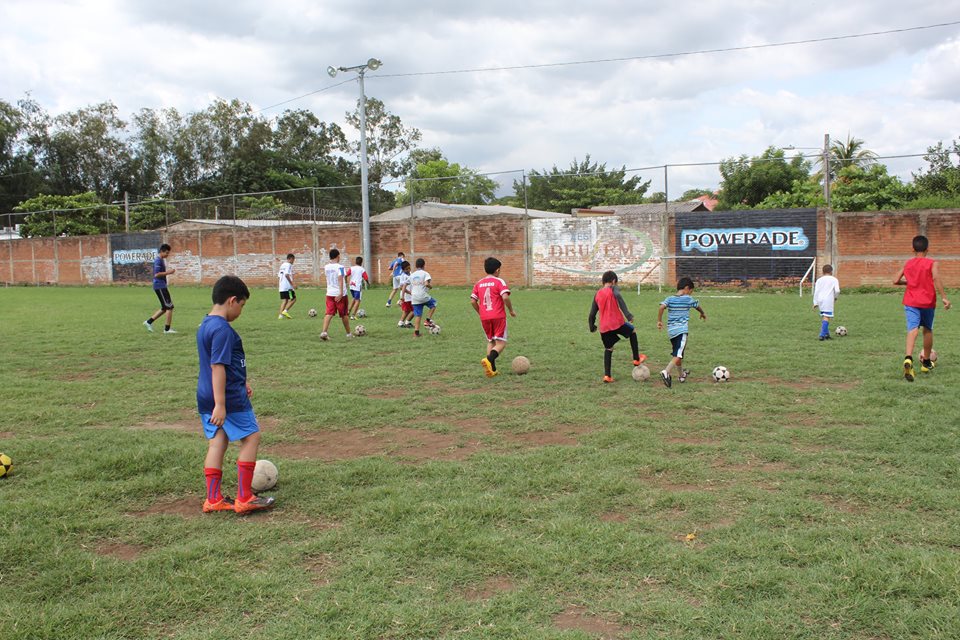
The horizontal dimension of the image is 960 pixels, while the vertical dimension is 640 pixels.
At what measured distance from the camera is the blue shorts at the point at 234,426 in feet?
15.9

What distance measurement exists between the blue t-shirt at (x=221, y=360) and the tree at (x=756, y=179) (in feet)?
123

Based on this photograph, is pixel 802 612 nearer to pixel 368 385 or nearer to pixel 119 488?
pixel 119 488

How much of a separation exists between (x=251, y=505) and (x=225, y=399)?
2.37 ft

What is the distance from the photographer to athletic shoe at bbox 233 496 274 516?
4777mm

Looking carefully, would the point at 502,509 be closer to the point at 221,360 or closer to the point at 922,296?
the point at 221,360

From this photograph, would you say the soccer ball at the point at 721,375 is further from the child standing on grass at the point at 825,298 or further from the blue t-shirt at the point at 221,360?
the blue t-shirt at the point at 221,360

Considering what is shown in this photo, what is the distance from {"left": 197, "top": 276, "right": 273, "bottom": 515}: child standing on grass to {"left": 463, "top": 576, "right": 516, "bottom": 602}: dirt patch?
Answer: 185 centimetres

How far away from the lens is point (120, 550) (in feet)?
13.9

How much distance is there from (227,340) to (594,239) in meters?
23.2

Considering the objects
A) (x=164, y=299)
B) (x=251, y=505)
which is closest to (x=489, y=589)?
(x=251, y=505)

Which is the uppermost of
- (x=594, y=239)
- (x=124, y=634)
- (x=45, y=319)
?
(x=594, y=239)

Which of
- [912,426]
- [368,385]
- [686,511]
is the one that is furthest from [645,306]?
[686,511]

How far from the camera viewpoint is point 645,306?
19.0 meters

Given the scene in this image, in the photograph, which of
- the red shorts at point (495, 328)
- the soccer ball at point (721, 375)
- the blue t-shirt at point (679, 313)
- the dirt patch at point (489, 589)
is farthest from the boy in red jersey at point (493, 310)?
the dirt patch at point (489, 589)
